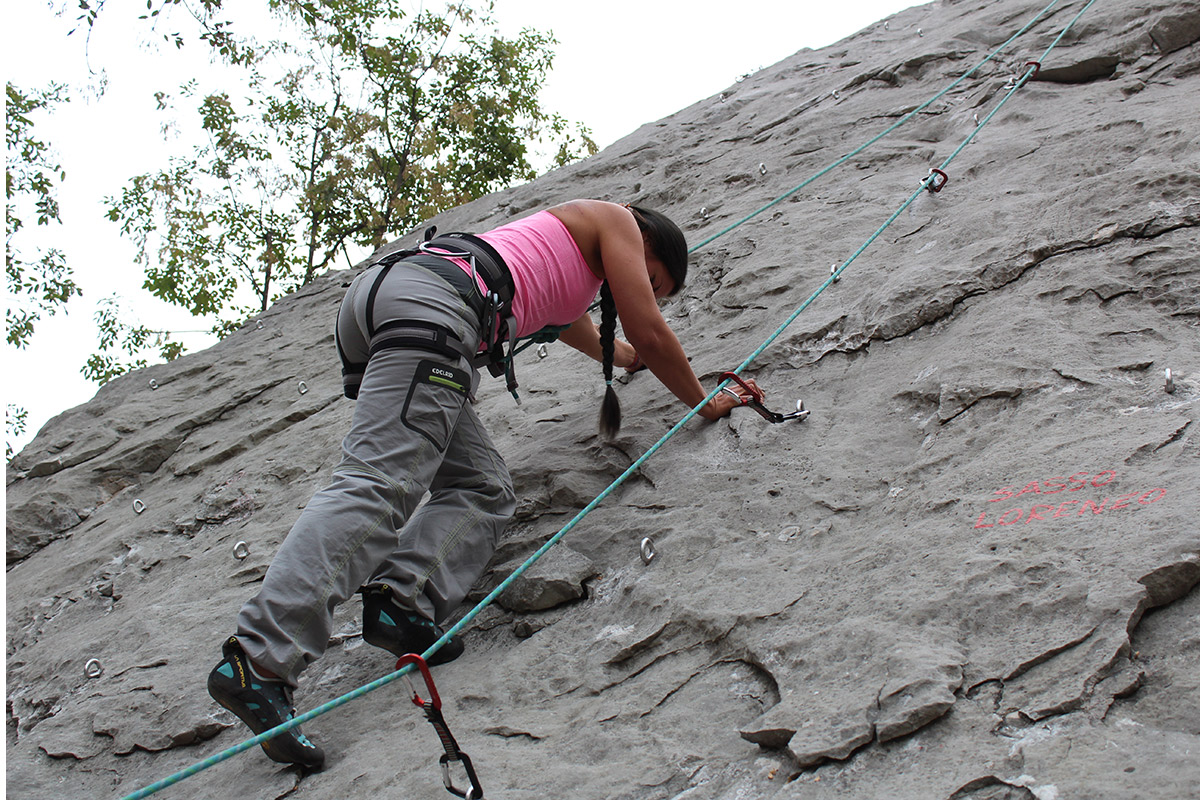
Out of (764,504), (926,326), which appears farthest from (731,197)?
A: (764,504)

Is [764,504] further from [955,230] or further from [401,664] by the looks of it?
[955,230]

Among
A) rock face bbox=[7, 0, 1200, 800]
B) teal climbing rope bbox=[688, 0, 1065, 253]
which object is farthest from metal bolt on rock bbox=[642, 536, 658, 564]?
teal climbing rope bbox=[688, 0, 1065, 253]

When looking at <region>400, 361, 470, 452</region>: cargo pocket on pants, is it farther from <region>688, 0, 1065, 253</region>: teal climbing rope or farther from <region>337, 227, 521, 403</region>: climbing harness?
<region>688, 0, 1065, 253</region>: teal climbing rope

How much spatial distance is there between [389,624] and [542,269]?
0.94 meters

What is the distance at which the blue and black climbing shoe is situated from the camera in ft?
5.44

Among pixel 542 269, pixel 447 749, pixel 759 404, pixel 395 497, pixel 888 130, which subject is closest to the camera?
pixel 447 749

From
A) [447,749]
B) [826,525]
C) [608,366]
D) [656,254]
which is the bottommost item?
[826,525]

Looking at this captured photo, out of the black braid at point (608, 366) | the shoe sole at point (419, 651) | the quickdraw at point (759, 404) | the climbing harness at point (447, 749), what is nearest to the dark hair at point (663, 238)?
the black braid at point (608, 366)

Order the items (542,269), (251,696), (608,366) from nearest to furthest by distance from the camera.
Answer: (251,696)
(542,269)
(608,366)

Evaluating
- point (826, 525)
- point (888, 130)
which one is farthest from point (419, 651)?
point (888, 130)

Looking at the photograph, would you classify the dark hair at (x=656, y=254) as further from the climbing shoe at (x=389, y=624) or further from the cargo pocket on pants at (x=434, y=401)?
the climbing shoe at (x=389, y=624)

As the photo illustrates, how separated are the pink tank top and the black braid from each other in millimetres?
119

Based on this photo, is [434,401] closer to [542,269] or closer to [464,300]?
[464,300]

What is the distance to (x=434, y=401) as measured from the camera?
1.96 m
